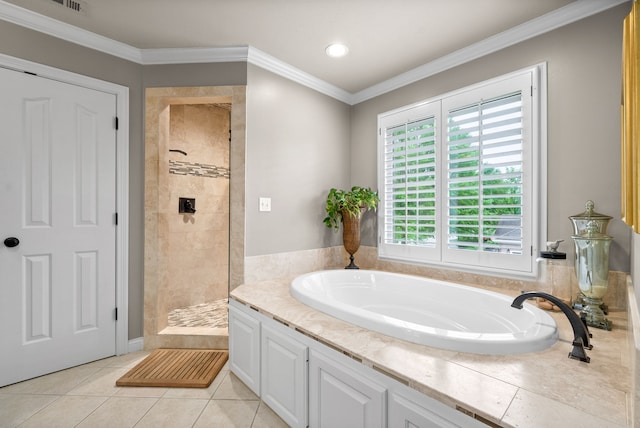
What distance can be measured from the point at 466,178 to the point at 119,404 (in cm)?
285

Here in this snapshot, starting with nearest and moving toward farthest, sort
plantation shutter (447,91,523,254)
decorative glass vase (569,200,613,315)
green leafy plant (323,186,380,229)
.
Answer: decorative glass vase (569,200,613,315) < plantation shutter (447,91,523,254) < green leafy plant (323,186,380,229)

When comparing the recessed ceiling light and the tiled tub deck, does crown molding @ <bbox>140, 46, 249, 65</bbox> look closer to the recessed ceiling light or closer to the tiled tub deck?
the recessed ceiling light

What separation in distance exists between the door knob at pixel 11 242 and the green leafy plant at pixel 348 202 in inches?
91.7

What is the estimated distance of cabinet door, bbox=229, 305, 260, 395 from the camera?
184 centimetres

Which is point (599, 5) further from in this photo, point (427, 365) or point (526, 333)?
point (427, 365)

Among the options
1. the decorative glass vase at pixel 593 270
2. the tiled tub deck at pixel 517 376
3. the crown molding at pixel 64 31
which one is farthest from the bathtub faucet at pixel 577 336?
the crown molding at pixel 64 31

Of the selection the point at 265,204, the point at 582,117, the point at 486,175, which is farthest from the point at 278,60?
the point at 582,117

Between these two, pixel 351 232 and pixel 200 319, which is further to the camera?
pixel 200 319

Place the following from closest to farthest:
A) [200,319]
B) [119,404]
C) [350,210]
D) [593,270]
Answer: [593,270]
[119,404]
[350,210]
[200,319]

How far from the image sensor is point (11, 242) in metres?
1.96

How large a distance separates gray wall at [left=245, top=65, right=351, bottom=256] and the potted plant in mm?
143

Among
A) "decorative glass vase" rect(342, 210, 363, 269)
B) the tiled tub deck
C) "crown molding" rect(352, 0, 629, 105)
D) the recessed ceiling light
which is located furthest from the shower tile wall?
the tiled tub deck

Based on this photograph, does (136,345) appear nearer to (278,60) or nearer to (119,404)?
(119,404)

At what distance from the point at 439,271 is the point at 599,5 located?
2040mm
